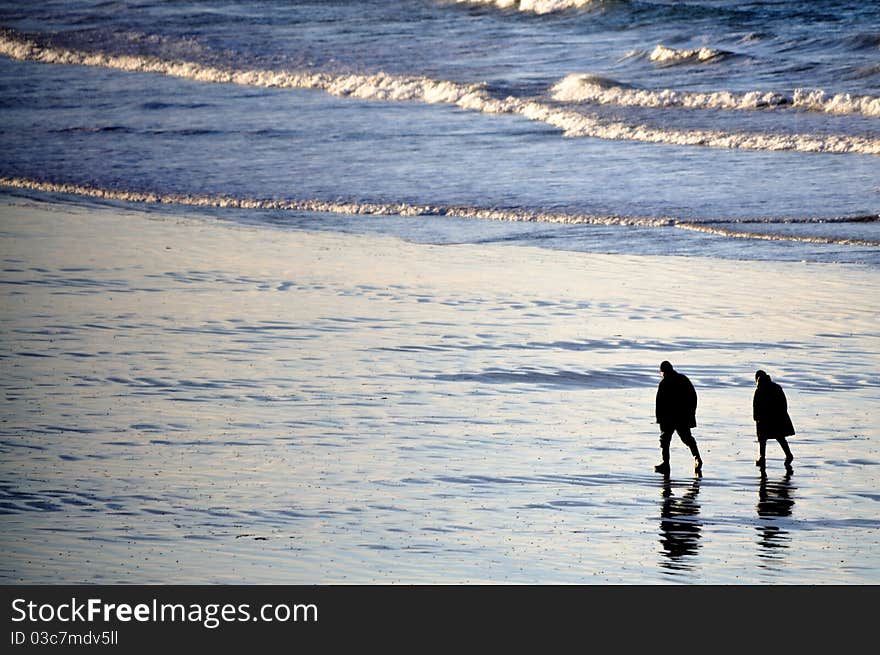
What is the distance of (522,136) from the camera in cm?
2736

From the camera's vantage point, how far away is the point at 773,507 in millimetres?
9461

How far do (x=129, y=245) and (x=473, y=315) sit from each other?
5.52m

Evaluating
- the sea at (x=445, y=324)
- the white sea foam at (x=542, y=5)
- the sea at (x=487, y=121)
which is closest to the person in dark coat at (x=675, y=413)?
the sea at (x=445, y=324)

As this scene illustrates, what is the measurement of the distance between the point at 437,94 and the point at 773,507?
2391cm

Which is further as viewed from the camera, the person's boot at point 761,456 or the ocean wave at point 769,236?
the ocean wave at point 769,236

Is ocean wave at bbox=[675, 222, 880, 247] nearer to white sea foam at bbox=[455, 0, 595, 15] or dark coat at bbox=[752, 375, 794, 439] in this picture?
dark coat at bbox=[752, 375, 794, 439]

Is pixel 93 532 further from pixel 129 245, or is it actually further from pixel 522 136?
pixel 522 136

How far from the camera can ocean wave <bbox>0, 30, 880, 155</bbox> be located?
82.9 feet

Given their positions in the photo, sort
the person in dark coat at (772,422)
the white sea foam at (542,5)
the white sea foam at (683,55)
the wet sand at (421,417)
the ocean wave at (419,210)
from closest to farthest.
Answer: the wet sand at (421,417), the person in dark coat at (772,422), the ocean wave at (419,210), the white sea foam at (683,55), the white sea foam at (542,5)

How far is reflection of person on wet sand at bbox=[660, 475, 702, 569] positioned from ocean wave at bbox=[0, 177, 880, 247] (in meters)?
9.20

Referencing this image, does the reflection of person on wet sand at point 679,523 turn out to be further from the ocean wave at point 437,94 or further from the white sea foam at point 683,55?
the white sea foam at point 683,55

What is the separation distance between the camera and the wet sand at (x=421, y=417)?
8555mm

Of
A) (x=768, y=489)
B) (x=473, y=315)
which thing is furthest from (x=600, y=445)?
(x=473, y=315)

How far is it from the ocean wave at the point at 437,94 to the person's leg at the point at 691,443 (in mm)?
14851
